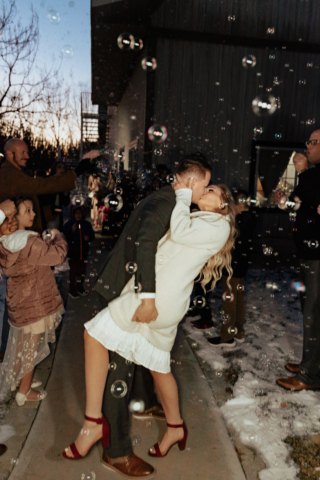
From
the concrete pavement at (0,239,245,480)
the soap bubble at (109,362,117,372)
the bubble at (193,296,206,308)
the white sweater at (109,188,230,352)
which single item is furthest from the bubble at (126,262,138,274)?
the bubble at (193,296,206,308)

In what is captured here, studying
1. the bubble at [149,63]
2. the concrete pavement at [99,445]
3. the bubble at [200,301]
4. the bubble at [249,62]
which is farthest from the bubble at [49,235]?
the bubble at [249,62]

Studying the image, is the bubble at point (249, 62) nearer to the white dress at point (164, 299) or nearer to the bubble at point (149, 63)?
the bubble at point (149, 63)

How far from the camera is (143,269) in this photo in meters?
2.11

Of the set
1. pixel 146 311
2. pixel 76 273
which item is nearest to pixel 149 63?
pixel 76 273

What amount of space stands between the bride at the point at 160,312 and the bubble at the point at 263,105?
29.3 feet

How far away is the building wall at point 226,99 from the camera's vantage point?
31.9ft

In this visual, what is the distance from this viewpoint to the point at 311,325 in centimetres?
350

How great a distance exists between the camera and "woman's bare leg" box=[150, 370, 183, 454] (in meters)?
2.43

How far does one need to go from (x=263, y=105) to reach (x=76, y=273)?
291 inches

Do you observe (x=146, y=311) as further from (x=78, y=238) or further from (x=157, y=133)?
(x=157, y=133)

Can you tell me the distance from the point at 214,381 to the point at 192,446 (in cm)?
104

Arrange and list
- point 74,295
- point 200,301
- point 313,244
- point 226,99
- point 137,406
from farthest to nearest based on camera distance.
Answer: point 226,99, point 74,295, point 200,301, point 313,244, point 137,406

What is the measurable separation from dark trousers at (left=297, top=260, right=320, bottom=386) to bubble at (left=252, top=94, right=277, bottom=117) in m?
7.85

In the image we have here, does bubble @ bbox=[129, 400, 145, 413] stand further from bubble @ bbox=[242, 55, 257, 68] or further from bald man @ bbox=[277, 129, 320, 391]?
bubble @ bbox=[242, 55, 257, 68]
